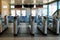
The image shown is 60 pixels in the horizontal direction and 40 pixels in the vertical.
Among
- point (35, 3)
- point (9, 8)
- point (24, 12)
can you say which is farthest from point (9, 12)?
point (35, 3)

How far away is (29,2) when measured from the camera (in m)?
17.6

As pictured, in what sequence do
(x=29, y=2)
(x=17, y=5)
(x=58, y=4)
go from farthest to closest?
(x=17, y=5), (x=29, y=2), (x=58, y=4)

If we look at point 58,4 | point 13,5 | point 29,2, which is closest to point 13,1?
point 13,5

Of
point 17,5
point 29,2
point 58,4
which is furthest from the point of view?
point 17,5

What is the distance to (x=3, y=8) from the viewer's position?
18.1m

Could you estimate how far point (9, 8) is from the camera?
1862 centimetres

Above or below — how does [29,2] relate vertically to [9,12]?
above

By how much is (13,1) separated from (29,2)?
2251 millimetres

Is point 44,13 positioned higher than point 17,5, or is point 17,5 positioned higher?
point 17,5

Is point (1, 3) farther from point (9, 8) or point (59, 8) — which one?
point (59, 8)

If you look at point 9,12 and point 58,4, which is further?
point 9,12

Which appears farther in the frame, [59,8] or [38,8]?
[38,8]

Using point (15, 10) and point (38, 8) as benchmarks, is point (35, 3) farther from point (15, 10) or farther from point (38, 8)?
point (15, 10)

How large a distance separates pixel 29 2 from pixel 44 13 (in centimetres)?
258
